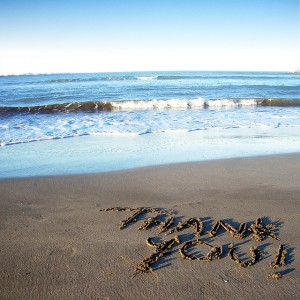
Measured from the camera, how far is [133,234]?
10.5 feet

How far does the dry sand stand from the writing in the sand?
51 millimetres

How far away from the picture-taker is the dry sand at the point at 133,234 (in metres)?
2.37

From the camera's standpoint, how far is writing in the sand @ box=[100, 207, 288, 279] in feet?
8.82

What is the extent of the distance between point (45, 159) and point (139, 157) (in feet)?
6.93

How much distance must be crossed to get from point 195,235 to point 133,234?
0.71 metres

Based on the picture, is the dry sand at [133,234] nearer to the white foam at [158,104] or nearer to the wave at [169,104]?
the wave at [169,104]

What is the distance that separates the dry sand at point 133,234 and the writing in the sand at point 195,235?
2.0 inches

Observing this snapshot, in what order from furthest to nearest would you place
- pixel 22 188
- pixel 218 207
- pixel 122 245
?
pixel 22 188 < pixel 218 207 < pixel 122 245

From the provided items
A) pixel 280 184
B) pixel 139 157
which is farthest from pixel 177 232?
pixel 139 157

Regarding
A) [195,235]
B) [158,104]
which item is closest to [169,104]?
[158,104]

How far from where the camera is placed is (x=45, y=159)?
6.24 metres

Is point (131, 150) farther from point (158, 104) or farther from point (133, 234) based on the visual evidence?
point (158, 104)

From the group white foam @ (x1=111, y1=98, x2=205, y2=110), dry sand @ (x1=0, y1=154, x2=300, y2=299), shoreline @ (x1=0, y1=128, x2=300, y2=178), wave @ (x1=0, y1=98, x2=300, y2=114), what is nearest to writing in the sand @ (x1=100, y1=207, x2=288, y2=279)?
dry sand @ (x1=0, y1=154, x2=300, y2=299)

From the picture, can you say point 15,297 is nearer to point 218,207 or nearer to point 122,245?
point 122,245
